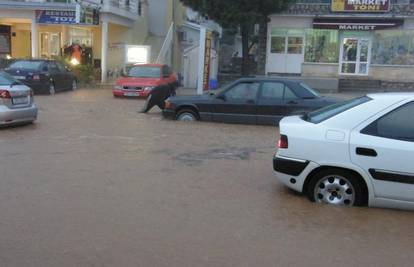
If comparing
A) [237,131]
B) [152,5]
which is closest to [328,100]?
[237,131]

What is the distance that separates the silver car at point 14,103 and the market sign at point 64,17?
14.3 meters

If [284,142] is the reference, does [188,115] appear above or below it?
below

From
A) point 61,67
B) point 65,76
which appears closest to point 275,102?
point 65,76

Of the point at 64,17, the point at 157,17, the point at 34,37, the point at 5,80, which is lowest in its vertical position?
the point at 5,80

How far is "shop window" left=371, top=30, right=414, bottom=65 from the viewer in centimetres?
2925

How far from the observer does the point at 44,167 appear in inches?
328

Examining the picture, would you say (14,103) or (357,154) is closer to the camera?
(357,154)

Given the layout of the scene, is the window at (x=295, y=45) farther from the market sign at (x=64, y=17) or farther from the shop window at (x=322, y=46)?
the market sign at (x=64, y=17)

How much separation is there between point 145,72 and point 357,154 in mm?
17908

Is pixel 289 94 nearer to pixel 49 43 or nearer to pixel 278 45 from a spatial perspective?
pixel 278 45

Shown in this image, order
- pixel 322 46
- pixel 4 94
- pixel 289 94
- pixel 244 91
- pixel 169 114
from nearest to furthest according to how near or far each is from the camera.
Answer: pixel 4 94 → pixel 289 94 → pixel 244 91 → pixel 169 114 → pixel 322 46

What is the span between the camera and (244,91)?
13516 millimetres

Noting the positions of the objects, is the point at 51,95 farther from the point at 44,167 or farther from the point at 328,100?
the point at 44,167

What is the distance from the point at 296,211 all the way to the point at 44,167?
4.05 meters
